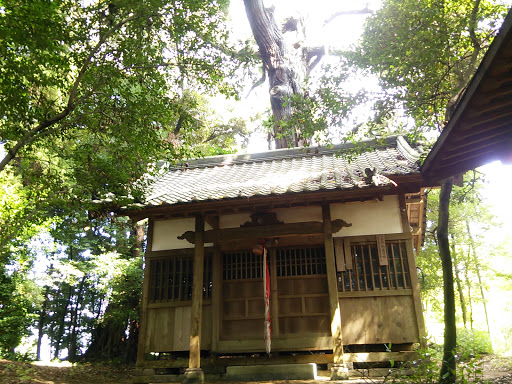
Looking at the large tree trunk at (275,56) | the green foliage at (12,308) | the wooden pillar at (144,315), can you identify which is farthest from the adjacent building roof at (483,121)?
the green foliage at (12,308)

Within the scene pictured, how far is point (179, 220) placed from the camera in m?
9.13

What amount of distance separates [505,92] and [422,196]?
5.64 meters

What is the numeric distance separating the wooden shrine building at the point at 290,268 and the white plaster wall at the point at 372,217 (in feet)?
0.07

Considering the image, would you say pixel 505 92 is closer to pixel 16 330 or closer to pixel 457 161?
pixel 457 161

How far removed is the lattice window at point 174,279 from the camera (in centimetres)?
865

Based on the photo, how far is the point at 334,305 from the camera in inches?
287

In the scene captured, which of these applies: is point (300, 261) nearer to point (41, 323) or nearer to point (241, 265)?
point (241, 265)

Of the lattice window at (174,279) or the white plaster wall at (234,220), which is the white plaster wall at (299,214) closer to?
the white plaster wall at (234,220)

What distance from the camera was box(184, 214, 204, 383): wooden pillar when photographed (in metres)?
7.19

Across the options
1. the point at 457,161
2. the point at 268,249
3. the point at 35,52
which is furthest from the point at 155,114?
the point at 457,161

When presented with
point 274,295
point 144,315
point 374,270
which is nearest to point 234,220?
point 274,295

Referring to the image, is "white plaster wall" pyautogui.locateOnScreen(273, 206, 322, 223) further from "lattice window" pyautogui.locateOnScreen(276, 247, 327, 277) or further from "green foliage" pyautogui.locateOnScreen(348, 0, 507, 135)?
"green foliage" pyautogui.locateOnScreen(348, 0, 507, 135)

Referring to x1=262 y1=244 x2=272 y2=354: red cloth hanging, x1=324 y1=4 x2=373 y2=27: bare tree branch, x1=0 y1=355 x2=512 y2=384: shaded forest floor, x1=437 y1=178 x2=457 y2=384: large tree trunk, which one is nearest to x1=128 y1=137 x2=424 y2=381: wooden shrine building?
x1=262 y1=244 x2=272 y2=354: red cloth hanging

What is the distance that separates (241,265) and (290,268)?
3.52 feet
